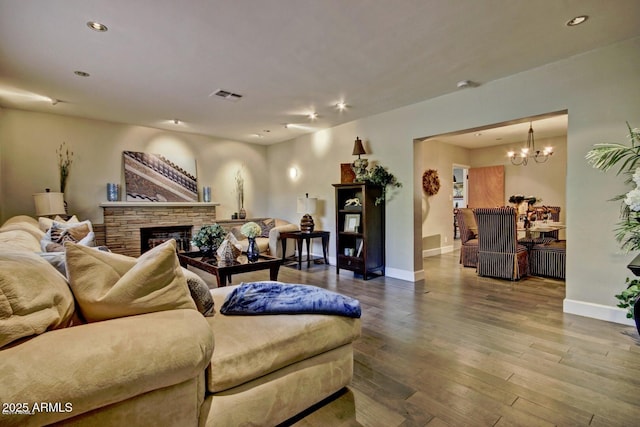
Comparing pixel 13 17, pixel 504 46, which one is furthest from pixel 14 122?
pixel 504 46

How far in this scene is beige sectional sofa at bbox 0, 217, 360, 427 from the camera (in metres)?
0.97

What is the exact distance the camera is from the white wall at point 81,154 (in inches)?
180

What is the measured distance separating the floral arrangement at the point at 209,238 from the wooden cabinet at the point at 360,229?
200cm

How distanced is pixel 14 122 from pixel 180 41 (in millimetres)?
3907

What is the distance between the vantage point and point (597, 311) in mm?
2928

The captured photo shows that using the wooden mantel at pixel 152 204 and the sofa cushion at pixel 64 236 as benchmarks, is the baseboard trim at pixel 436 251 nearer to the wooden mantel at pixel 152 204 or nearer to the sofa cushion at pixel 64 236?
the wooden mantel at pixel 152 204

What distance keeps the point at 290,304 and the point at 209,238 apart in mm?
2170

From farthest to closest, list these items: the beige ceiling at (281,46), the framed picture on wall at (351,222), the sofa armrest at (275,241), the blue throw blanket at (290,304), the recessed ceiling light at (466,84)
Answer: the sofa armrest at (275,241) → the framed picture on wall at (351,222) → the recessed ceiling light at (466,84) → the beige ceiling at (281,46) → the blue throw blanket at (290,304)

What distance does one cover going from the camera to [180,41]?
8.64ft

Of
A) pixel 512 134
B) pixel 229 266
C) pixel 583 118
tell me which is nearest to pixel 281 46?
pixel 229 266

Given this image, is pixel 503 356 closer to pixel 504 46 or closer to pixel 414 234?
pixel 414 234

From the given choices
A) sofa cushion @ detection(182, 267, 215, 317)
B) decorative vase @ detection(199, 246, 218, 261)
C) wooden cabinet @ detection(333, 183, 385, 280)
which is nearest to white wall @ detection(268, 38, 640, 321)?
wooden cabinet @ detection(333, 183, 385, 280)

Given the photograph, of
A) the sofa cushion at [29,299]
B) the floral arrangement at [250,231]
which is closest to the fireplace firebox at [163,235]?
the floral arrangement at [250,231]

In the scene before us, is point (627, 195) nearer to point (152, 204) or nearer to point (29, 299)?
point (29, 299)
